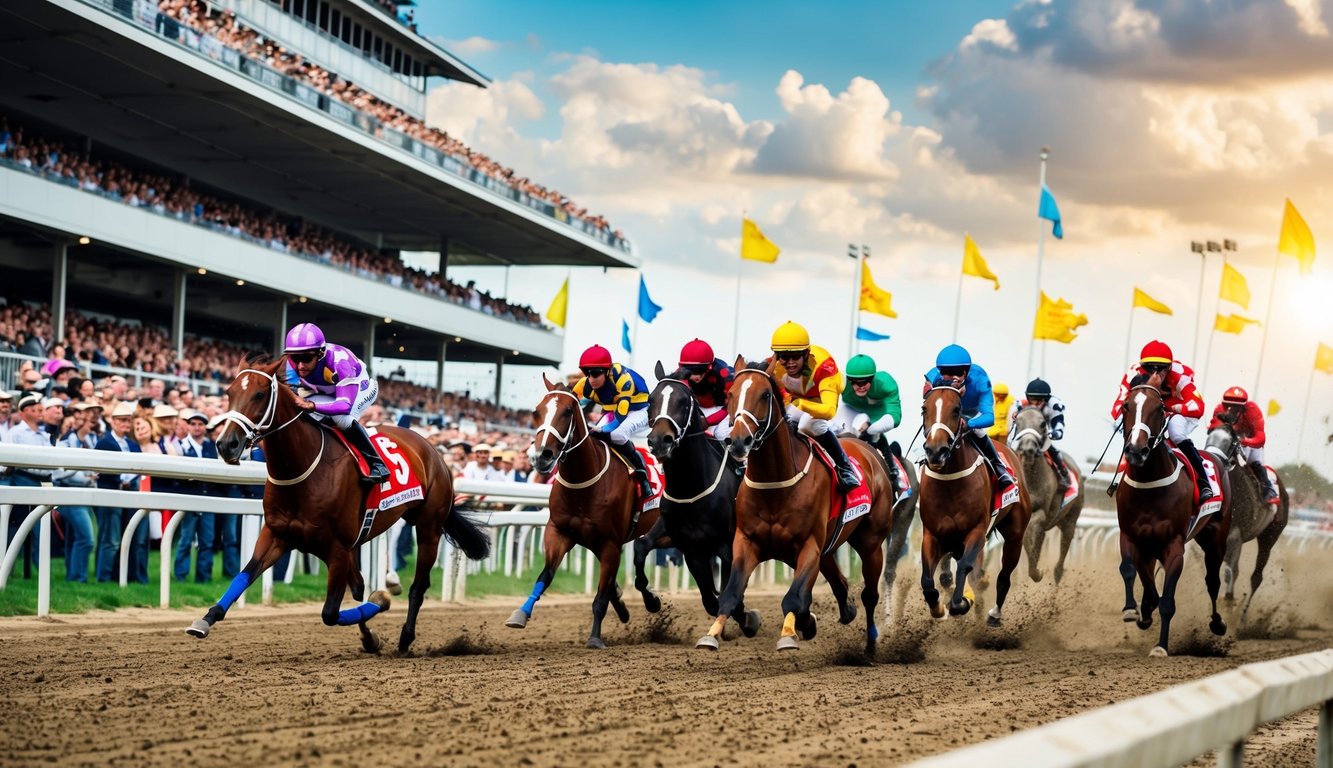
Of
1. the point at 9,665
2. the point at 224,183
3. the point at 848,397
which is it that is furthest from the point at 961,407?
the point at 224,183

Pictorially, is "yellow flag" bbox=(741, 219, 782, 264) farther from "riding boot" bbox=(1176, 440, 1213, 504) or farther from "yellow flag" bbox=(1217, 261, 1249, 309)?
"riding boot" bbox=(1176, 440, 1213, 504)

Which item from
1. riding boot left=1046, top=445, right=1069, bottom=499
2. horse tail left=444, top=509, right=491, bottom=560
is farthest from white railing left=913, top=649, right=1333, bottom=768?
riding boot left=1046, top=445, right=1069, bottom=499

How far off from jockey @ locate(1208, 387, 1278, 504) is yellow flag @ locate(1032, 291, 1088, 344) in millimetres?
16940

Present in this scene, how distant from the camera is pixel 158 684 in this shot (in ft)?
20.8

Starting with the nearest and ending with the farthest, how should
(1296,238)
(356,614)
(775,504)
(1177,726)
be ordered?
(1177,726) → (356,614) → (775,504) → (1296,238)

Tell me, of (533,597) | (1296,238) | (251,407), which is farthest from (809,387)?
Result: (1296,238)

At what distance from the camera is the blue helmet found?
9.69 metres

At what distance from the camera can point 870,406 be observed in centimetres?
1054

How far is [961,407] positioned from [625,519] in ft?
7.81

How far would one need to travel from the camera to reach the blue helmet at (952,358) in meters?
9.69

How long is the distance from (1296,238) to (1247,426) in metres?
11.5

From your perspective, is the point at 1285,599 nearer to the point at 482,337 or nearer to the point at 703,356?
the point at 703,356

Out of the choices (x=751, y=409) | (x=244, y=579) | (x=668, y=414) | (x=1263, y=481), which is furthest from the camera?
(x=1263, y=481)

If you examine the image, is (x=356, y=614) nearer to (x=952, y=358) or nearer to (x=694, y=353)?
(x=694, y=353)
